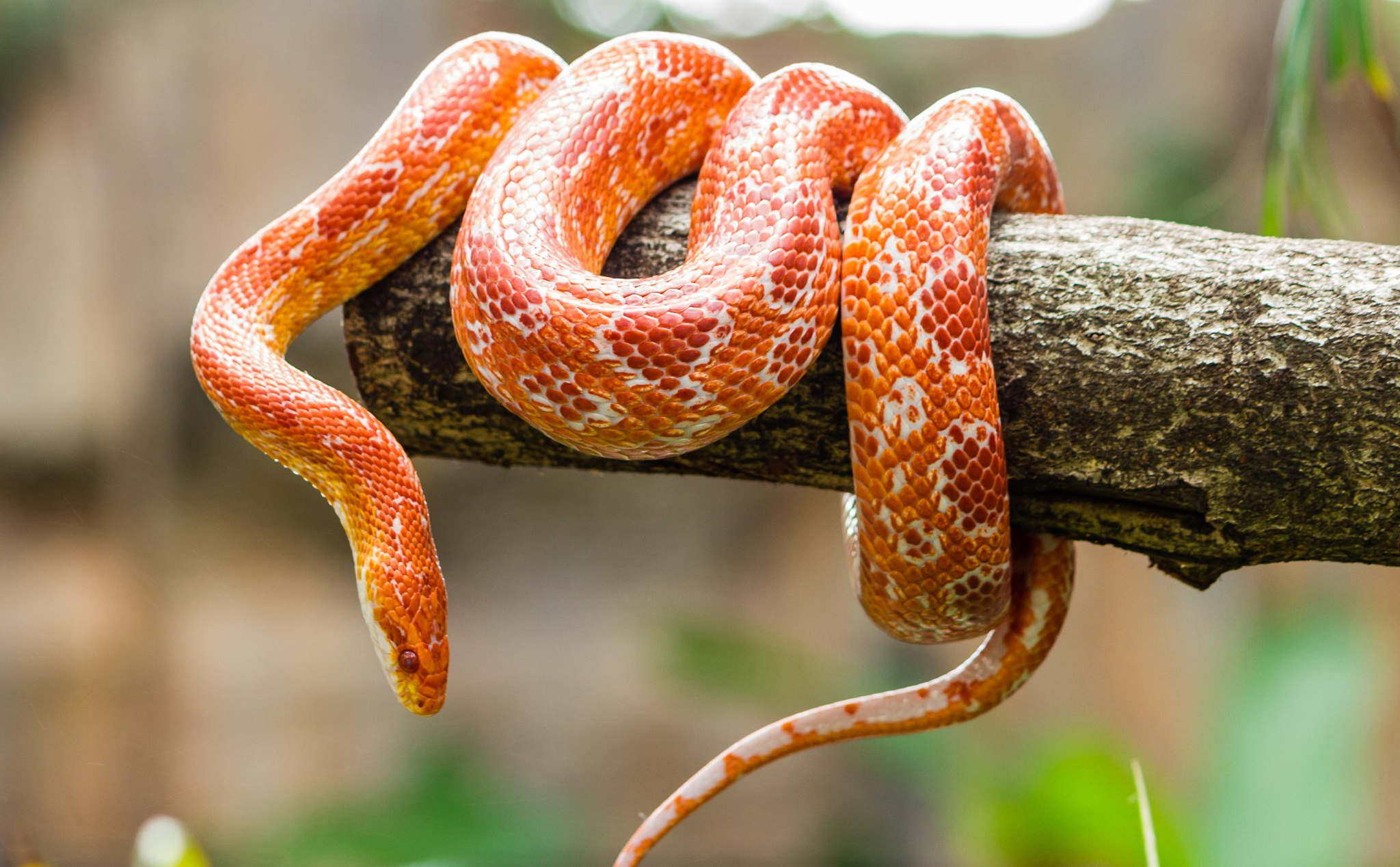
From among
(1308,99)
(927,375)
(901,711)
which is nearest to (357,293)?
(927,375)

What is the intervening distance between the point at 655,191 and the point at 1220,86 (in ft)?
24.5

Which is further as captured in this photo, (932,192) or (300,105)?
(300,105)

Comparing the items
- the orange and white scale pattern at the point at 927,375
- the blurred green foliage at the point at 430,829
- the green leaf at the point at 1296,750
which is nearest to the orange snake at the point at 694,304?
the orange and white scale pattern at the point at 927,375

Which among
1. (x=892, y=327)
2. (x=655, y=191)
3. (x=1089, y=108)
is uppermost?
(x=655, y=191)

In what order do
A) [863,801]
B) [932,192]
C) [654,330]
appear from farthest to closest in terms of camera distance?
[863,801]
[932,192]
[654,330]

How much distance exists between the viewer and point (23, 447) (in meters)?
6.44

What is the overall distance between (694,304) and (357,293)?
0.96m

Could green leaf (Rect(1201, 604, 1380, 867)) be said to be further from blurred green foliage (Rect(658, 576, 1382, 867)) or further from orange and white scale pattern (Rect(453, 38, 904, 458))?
orange and white scale pattern (Rect(453, 38, 904, 458))

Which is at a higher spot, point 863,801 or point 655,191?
point 655,191

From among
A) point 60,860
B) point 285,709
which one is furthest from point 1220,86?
point 60,860

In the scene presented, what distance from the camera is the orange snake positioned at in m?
1.80

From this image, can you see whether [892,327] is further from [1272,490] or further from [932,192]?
[1272,490]

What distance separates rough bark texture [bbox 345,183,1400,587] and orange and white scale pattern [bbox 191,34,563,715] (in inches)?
24.1

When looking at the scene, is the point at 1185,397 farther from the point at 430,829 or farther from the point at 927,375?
the point at 430,829
